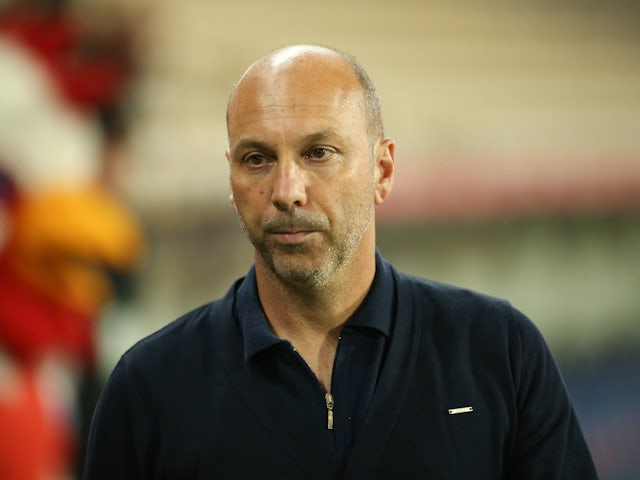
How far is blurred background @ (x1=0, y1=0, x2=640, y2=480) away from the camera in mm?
1933

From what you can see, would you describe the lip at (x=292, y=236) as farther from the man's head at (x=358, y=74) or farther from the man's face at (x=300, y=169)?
the man's head at (x=358, y=74)

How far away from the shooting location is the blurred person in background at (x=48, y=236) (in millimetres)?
1887

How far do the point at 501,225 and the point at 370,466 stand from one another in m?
2.26

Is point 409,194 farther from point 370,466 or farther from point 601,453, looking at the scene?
point 370,466

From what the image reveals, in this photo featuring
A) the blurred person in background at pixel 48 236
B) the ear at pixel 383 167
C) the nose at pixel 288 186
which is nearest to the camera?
the nose at pixel 288 186

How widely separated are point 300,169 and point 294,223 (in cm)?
6

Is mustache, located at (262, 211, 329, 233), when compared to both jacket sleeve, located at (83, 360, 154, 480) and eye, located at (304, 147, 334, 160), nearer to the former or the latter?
eye, located at (304, 147, 334, 160)

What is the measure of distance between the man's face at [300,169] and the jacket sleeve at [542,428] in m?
0.23

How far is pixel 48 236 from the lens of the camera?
1.89 m

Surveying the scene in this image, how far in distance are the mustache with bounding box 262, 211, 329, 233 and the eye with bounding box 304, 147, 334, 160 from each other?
0.20 feet

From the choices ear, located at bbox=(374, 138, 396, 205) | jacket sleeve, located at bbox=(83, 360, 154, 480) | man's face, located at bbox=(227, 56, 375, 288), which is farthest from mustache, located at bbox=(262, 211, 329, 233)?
jacket sleeve, located at bbox=(83, 360, 154, 480)

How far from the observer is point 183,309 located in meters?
Result: 2.50

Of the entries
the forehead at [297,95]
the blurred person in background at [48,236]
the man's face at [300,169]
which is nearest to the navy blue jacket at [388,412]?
the man's face at [300,169]

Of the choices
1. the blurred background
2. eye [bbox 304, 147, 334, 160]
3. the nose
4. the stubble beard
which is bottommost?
the stubble beard
